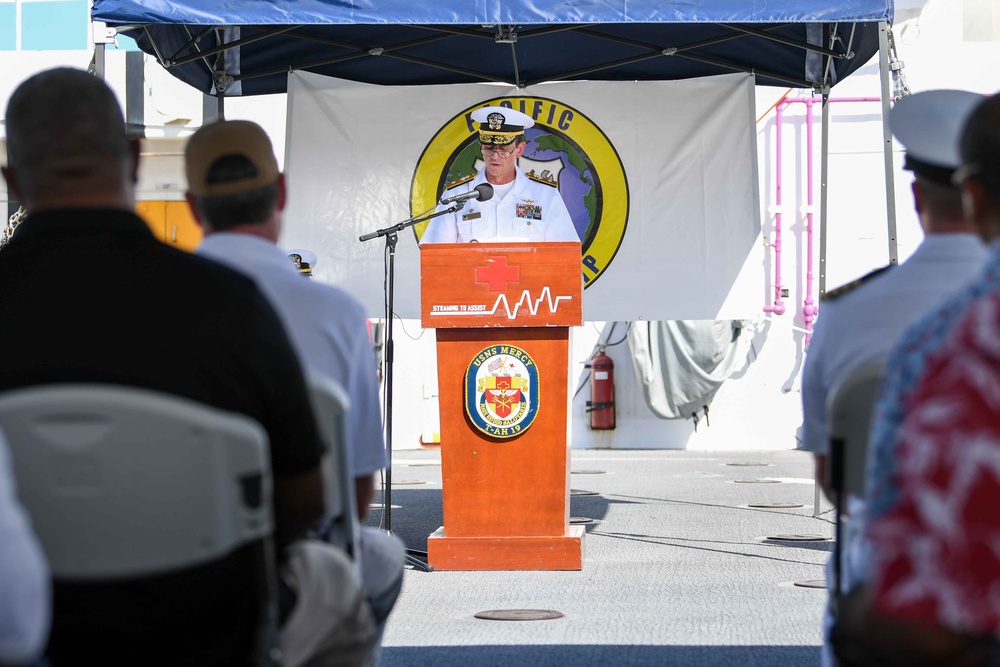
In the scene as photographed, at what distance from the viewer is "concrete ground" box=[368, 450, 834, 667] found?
13.8ft

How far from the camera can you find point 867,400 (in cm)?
217

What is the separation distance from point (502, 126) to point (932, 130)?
5699 mm

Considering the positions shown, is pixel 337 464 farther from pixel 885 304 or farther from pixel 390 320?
pixel 390 320

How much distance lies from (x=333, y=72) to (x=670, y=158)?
7.86 ft

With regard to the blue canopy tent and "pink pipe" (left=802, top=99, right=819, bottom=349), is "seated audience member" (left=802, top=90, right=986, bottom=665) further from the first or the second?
"pink pipe" (left=802, top=99, right=819, bottom=349)

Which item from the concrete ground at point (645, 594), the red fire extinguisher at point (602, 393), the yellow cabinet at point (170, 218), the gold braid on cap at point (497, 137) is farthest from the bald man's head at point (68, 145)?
the red fire extinguisher at point (602, 393)

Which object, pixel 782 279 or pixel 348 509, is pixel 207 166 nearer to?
pixel 348 509

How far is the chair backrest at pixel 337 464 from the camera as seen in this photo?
85.4 inches

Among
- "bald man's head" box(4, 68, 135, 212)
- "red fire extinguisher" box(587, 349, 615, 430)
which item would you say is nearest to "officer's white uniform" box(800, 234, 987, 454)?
"bald man's head" box(4, 68, 135, 212)

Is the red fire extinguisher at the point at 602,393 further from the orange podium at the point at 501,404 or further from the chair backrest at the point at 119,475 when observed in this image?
the chair backrest at the point at 119,475

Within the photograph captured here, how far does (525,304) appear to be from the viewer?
5.78 metres

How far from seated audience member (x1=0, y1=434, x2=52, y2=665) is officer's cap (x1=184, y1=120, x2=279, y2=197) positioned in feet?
3.18

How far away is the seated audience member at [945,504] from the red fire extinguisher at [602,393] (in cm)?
1371

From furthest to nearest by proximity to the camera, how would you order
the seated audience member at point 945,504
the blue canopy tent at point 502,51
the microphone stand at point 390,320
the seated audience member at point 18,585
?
the blue canopy tent at point 502,51 → the microphone stand at point 390,320 → the seated audience member at point 18,585 → the seated audience member at point 945,504
